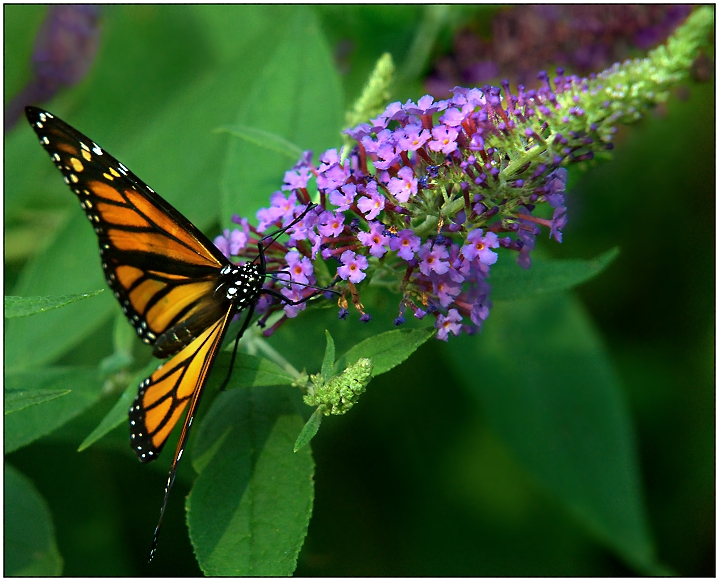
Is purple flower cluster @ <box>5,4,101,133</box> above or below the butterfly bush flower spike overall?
above

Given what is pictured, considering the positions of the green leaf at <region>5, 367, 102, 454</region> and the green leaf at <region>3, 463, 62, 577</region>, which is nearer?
the green leaf at <region>5, 367, 102, 454</region>

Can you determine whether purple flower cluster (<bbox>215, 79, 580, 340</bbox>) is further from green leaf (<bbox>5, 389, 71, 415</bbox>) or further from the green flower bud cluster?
green leaf (<bbox>5, 389, 71, 415</bbox>)

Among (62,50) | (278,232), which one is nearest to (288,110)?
(278,232)

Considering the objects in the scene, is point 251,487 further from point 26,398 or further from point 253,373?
point 26,398

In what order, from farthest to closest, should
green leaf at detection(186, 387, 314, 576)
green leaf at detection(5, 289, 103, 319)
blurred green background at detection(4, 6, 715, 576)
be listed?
blurred green background at detection(4, 6, 715, 576), green leaf at detection(186, 387, 314, 576), green leaf at detection(5, 289, 103, 319)

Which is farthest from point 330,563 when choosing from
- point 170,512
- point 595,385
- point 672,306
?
point 672,306

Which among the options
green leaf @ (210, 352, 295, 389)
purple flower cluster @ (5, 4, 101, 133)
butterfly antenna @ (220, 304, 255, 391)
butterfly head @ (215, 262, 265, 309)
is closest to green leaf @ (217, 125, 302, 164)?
butterfly head @ (215, 262, 265, 309)

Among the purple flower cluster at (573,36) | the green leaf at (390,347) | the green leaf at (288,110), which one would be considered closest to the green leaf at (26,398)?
the green leaf at (390,347)
